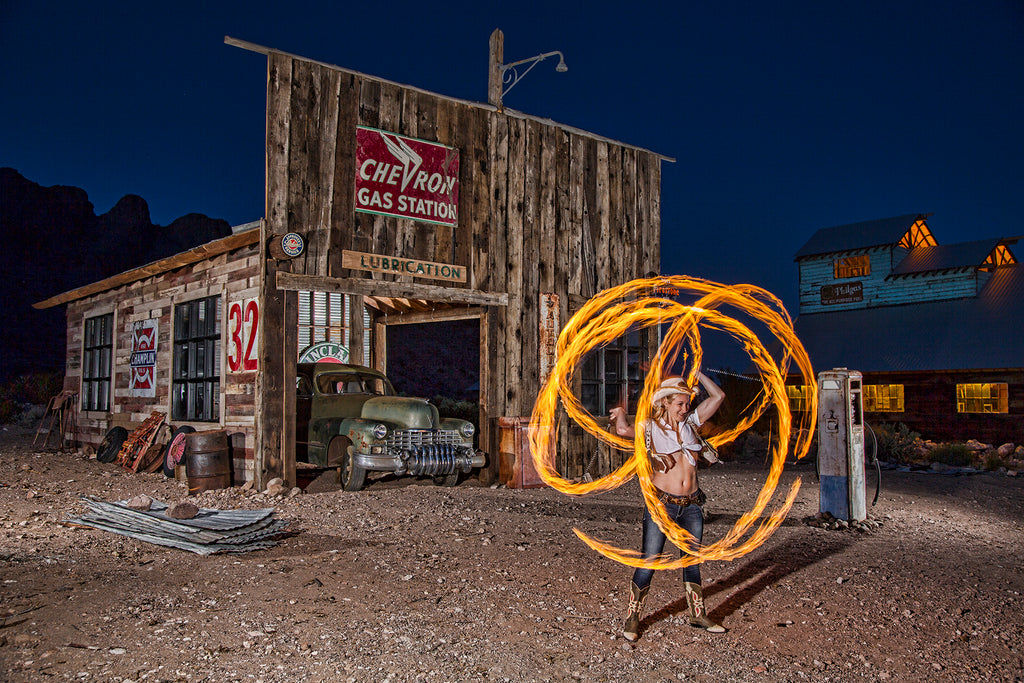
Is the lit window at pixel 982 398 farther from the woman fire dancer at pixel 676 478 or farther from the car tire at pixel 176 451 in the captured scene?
the car tire at pixel 176 451

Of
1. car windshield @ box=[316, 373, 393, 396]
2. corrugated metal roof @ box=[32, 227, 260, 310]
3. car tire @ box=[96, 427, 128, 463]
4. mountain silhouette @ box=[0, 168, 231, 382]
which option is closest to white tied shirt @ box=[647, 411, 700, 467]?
corrugated metal roof @ box=[32, 227, 260, 310]

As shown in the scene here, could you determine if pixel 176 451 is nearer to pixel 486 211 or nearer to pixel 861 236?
pixel 486 211

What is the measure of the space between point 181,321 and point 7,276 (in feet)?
158

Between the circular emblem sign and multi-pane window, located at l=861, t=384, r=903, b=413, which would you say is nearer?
the circular emblem sign

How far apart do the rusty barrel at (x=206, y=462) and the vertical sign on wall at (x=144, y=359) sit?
3.98 m

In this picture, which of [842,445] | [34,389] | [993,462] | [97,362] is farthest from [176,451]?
[34,389]

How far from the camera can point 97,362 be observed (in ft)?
54.5

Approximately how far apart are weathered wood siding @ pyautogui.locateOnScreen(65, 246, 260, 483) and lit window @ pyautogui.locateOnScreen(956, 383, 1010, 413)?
20.0 metres

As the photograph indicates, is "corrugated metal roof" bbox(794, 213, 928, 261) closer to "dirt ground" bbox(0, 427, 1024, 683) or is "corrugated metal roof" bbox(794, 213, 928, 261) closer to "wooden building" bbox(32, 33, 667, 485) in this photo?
"wooden building" bbox(32, 33, 667, 485)

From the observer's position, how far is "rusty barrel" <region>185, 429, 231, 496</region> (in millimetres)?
10336

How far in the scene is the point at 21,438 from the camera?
19484 millimetres

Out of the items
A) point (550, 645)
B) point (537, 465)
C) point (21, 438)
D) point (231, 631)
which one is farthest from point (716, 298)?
point (21, 438)

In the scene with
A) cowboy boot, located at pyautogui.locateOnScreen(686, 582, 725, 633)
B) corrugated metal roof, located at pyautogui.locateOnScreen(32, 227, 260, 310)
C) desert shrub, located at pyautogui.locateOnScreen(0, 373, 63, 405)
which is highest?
corrugated metal roof, located at pyautogui.locateOnScreen(32, 227, 260, 310)

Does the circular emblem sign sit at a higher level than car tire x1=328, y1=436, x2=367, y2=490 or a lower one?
higher
